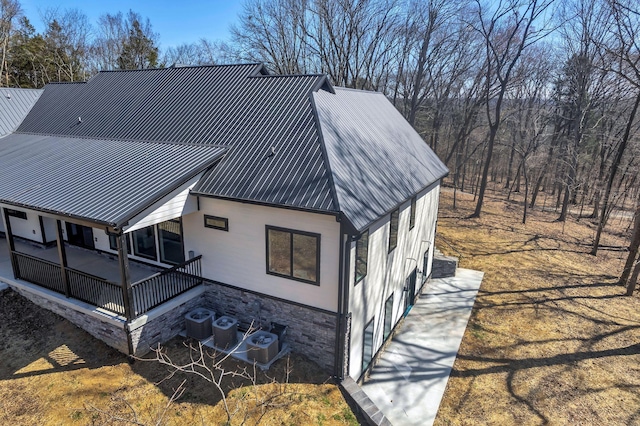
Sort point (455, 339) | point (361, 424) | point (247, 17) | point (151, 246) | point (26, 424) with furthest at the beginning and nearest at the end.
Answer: point (247, 17) → point (455, 339) → point (151, 246) → point (361, 424) → point (26, 424)

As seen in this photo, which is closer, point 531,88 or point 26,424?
point 26,424

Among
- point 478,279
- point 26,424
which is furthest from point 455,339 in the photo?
point 26,424

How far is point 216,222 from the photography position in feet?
30.9

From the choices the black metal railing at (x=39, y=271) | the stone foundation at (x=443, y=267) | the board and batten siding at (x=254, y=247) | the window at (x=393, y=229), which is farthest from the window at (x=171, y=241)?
the stone foundation at (x=443, y=267)

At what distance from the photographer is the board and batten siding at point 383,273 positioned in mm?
9023

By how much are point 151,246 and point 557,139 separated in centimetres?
3796

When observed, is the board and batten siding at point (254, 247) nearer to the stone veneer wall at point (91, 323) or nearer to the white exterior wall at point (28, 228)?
the stone veneer wall at point (91, 323)

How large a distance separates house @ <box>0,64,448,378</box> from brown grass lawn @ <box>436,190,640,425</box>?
9.74 feet

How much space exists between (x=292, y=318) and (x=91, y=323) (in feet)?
16.6

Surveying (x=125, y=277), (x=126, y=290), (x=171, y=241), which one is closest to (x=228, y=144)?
(x=171, y=241)

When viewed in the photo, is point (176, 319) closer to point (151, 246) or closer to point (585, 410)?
point (151, 246)

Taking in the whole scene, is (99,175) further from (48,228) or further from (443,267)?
(443,267)

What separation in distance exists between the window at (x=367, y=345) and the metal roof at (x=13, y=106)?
655 inches

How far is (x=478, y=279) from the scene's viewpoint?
16609mm
